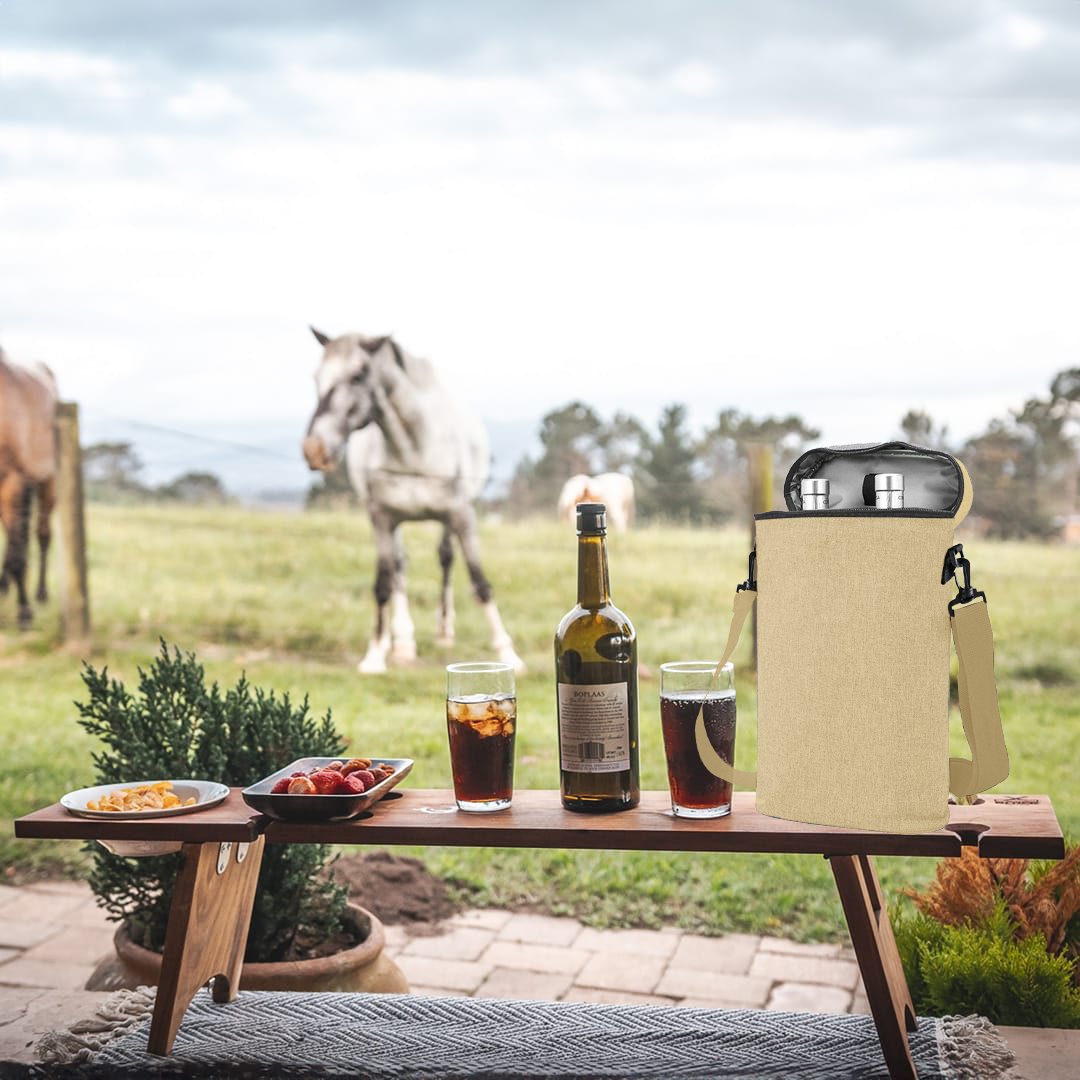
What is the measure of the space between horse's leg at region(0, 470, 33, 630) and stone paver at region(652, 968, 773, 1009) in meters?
3.40

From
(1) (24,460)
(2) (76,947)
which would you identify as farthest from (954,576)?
(1) (24,460)

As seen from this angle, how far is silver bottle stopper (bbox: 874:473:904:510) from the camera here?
1.38 metres

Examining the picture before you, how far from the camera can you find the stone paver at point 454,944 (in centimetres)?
333

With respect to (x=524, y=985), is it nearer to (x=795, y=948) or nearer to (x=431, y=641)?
(x=795, y=948)

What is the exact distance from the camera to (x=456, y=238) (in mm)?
4805

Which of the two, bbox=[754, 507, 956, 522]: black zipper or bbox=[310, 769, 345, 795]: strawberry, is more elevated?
bbox=[754, 507, 956, 522]: black zipper

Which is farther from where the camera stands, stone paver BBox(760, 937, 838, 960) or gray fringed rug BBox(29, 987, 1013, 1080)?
stone paver BBox(760, 937, 838, 960)

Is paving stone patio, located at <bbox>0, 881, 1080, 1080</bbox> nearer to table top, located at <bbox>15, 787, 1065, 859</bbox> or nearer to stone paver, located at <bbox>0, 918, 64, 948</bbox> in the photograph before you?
stone paver, located at <bbox>0, 918, 64, 948</bbox>

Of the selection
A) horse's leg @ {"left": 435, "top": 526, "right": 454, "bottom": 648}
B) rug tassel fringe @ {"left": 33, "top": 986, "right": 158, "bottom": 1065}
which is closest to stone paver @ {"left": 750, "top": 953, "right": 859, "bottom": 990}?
rug tassel fringe @ {"left": 33, "top": 986, "right": 158, "bottom": 1065}

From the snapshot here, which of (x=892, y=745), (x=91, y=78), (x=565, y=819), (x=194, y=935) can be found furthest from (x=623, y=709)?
(x=91, y=78)

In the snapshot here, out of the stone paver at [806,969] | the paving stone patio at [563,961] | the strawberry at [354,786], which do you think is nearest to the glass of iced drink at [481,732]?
the strawberry at [354,786]

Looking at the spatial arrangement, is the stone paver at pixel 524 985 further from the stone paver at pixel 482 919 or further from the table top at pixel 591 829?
the table top at pixel 591 829

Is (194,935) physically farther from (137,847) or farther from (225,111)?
(225,111)

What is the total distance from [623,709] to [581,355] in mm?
3365
